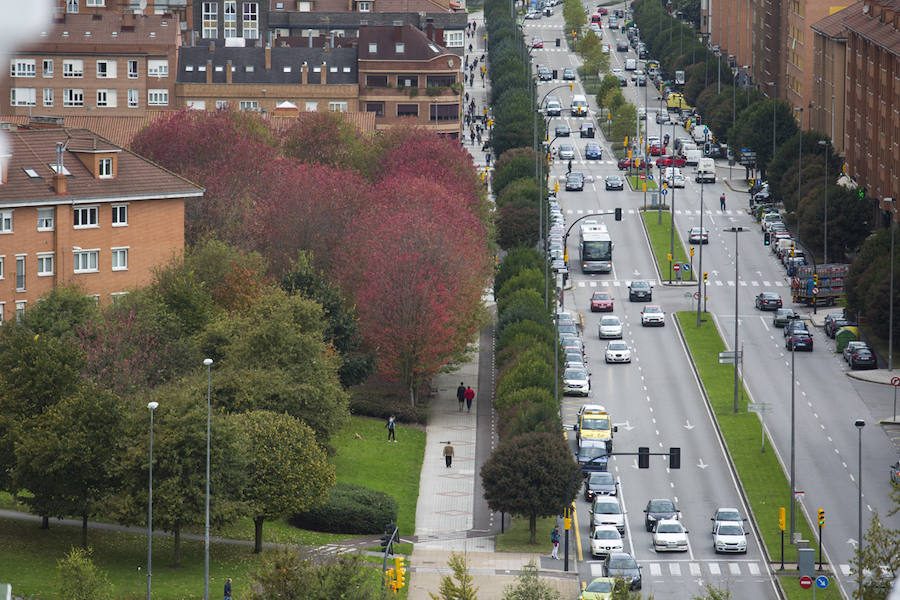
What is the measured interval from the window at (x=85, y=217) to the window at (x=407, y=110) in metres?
73.0

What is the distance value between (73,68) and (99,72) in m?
2.42

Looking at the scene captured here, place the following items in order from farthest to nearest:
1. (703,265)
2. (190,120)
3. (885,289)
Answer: (703,265), (190,120), (885,289)

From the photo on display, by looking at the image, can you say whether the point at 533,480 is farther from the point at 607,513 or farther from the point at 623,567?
the point at 623,567

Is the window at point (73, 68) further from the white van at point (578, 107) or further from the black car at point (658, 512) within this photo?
the black car at point (658, 512)

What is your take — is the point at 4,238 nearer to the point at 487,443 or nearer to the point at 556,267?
the point at 487,443

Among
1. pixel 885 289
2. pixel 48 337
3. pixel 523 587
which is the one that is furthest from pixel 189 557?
pixel 885 289

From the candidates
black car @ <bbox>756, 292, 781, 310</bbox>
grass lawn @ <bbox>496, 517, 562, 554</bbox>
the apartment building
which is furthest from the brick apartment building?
the apartment building

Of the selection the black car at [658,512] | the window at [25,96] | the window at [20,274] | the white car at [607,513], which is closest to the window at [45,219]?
the window at [20,274]

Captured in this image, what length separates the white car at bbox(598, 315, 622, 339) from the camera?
323 ft

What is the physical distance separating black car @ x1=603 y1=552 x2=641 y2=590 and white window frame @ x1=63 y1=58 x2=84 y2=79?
341 ft

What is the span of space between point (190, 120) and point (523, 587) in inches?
2784

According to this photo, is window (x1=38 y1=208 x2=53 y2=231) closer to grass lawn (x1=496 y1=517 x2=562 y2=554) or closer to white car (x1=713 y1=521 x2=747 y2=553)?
grass lawn (x1=496 y1=517 x2=562 y2=554)

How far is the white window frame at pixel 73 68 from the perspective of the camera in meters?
148

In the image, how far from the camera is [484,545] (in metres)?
60.8
